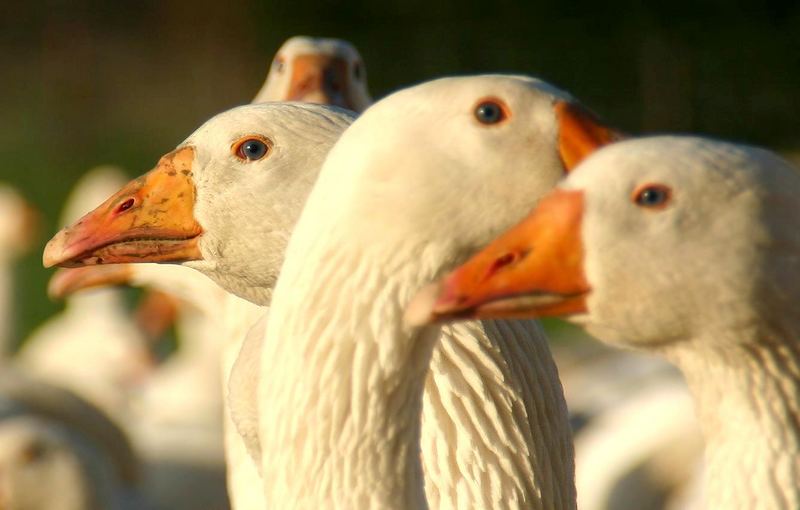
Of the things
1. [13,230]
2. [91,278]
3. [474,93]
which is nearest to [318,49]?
[91,278]

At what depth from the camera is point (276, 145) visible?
12.0 ft

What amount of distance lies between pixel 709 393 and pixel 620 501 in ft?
19.8

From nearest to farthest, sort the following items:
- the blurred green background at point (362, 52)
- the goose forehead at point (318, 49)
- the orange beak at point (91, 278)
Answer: the goose forehead at point (318, 49)
the orange beak at point (91, 278)
the blurred green background at point (362, 52)

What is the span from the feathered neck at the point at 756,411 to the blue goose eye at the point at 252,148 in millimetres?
1201

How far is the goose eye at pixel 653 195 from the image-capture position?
275 centimetres

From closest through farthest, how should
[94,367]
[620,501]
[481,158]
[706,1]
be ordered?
[481,158]
[620,501]
[94,367]
[706,1]

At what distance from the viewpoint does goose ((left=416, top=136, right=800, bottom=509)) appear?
8.95ft

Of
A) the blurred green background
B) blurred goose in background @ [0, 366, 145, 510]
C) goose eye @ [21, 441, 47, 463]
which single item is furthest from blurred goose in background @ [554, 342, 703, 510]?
the blurred green background

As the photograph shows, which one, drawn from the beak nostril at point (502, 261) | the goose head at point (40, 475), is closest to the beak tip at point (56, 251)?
the beak nostril at point (502, 261)

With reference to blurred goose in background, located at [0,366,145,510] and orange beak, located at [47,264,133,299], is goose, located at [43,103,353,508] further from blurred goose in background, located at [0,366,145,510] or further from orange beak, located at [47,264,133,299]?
blurred goose in background, located at [0,366,145,510]

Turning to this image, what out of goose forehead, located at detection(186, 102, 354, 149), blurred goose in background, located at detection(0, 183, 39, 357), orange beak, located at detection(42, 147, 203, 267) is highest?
blurred goose in background, located at detection(0, 183, 39, 357)

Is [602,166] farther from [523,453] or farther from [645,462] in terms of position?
[645,462]

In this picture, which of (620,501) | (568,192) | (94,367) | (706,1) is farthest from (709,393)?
(706,1)

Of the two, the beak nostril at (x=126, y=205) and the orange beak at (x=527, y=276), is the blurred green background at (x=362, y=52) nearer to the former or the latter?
the beak nostril at (x=126, y=205)
